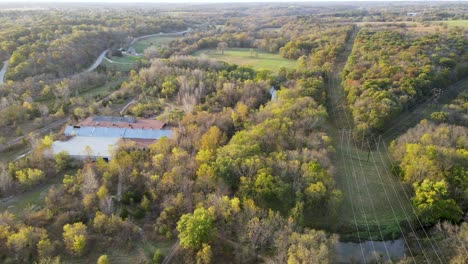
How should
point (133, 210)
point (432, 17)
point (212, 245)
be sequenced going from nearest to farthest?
point (212, 245) < point (133, 210) < point (432, 17)

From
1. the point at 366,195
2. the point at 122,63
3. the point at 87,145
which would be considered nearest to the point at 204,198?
the point at 366,195

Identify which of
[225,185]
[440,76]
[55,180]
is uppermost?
[440,76]

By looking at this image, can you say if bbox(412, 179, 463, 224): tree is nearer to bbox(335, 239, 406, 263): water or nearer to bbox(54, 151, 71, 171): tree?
bbox(335, 239, 406, 263): water

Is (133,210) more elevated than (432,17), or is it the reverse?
(432,17)

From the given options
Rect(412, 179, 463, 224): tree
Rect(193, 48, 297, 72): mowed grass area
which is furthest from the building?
Rect(193, 48, 297, 72): mowed grass area

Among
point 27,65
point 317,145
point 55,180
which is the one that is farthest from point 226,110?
point 27,65

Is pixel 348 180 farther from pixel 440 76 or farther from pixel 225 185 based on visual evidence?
pixel 440 76

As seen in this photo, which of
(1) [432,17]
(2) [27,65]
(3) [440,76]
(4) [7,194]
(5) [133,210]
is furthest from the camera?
(1) [432,17]
